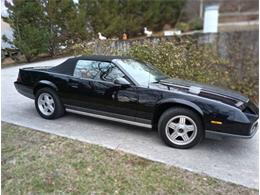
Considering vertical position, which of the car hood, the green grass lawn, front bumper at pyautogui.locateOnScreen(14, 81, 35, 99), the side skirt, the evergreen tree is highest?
the evergreen tree

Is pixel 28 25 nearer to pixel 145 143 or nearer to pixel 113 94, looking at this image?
pixel 113 94

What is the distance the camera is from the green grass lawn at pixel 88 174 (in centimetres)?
285

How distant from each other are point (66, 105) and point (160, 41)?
2.88m

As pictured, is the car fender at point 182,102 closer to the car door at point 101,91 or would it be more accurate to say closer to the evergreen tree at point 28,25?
the car door at point 101,91

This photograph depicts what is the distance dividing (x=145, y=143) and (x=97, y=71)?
1.37 meters

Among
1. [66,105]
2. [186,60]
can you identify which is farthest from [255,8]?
[66,105]

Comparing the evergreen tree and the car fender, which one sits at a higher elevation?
the evergreen tree

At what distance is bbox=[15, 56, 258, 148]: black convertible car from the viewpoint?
3.67m

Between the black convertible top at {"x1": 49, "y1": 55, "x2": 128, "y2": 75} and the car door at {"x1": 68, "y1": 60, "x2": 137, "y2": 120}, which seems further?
the black convertible top at {"x1": 49, "y1": 55, "x2": 128, "y2": 75}

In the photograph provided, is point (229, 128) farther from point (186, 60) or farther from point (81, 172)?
point (186, 60)

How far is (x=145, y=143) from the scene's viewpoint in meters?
4.00

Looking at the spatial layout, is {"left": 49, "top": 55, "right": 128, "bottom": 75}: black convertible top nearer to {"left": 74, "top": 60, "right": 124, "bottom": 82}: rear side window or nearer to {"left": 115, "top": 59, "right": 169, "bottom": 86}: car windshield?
{"left": 74, "top": 60, "right": 124, "bottom": 82}: rear side window

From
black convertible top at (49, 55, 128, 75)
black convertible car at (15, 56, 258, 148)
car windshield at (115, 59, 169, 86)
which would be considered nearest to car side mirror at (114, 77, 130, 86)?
black convertible car at (15, 56, 258, 148)

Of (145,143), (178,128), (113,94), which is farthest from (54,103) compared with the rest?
(178,128)
